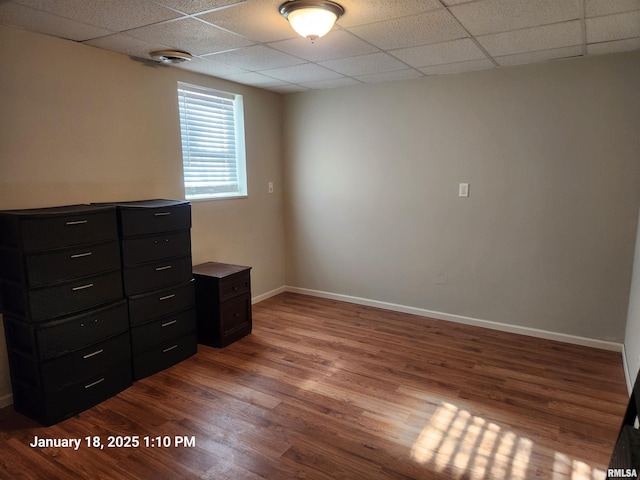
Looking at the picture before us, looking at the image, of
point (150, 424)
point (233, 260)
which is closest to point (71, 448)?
point (150, 424)

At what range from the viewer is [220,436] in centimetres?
222

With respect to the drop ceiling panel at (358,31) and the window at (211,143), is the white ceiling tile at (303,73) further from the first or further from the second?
the window at (211,143)

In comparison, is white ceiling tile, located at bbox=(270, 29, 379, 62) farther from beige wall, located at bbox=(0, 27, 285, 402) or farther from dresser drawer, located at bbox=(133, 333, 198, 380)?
dresser drawer, located at bbox=(133, 333, 198, 380)

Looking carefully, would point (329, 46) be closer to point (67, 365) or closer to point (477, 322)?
point (67, 365)

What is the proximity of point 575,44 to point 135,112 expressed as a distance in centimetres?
320

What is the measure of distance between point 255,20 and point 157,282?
1822mm

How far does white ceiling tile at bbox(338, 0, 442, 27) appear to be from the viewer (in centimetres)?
206

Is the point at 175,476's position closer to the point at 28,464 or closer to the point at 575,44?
the point at 28,464

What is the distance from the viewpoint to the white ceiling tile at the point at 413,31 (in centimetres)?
229

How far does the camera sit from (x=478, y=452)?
209cm

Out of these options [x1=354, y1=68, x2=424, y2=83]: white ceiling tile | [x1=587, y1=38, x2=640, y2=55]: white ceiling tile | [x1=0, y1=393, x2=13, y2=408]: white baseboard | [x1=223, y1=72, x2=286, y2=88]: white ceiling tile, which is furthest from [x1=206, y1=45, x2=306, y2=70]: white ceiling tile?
[x1=0, y1=393, x2=13, y2=408]: white baseboard

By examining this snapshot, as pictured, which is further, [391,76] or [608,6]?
[391,76]

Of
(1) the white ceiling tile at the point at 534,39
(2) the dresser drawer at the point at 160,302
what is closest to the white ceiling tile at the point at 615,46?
(1) the white ceiling tile at the point at 534,39

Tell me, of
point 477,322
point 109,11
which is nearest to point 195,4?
point 109,11
